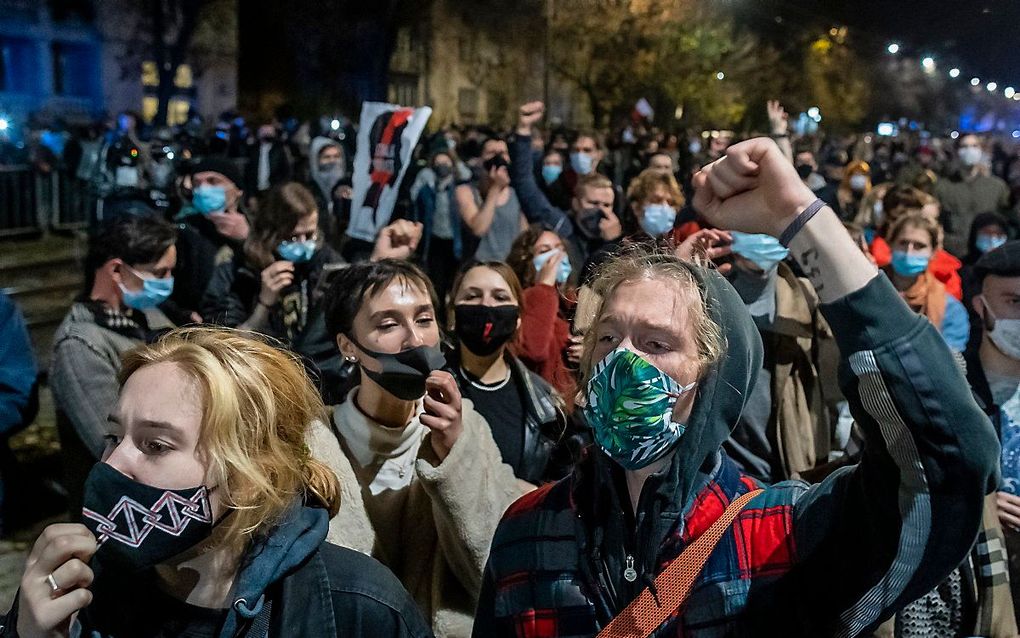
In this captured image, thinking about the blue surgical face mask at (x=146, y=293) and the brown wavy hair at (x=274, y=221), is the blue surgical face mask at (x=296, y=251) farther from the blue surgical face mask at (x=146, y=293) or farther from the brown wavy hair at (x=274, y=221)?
the blue surgical face mask at (x=146, y=293)

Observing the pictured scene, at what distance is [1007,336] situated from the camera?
3312 mm

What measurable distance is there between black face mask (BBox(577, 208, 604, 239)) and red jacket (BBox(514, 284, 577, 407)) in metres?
2.16

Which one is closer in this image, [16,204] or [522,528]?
[522,528]

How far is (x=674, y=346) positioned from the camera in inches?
74.8

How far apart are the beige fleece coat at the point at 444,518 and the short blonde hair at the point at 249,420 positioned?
18.4 inches

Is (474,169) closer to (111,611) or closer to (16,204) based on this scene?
(16,204)

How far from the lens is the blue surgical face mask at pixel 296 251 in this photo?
205 inches

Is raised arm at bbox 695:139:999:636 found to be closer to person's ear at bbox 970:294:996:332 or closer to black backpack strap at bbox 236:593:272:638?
black backpack strap at bbox 236:593:272:638

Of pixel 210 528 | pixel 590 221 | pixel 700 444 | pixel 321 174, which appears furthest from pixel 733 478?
pixel 321 174

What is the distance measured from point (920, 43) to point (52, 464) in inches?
921

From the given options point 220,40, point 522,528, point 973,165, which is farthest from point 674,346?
point 220,40

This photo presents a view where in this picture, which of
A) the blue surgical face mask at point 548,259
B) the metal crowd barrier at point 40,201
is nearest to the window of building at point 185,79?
the metal crowd barrier at point 40,201

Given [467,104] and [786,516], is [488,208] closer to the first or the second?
[786,516]

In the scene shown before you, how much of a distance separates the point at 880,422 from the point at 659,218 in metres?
4.26
